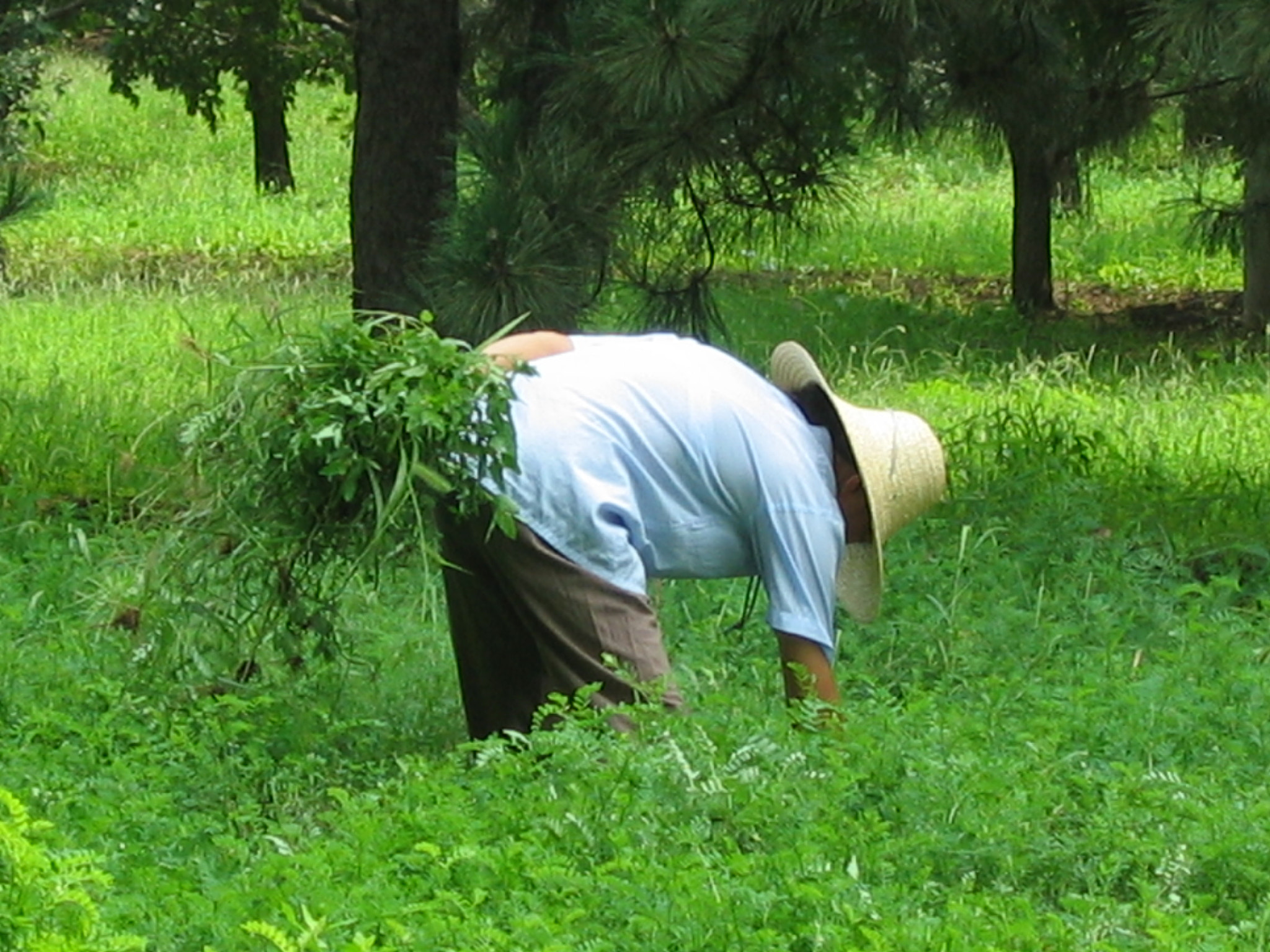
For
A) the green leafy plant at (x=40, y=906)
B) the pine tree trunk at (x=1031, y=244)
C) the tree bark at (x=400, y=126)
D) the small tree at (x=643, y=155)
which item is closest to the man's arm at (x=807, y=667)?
the green leafy plant at (x=40, y=906)

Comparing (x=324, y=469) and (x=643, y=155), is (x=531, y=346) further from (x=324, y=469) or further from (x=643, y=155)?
(x=643, y=155)

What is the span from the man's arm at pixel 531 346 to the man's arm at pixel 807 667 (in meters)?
0.78

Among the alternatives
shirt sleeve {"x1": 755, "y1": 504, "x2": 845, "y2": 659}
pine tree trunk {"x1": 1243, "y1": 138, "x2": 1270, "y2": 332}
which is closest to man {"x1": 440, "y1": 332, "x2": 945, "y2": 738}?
shirt sleeve {"x1": 755, "y1": 504, "x2": 845, "y2": 659}

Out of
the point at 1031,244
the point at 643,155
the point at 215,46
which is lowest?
the point at 1031,244

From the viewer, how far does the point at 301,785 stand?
15.3 ft

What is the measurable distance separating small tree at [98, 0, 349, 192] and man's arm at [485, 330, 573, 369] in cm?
897

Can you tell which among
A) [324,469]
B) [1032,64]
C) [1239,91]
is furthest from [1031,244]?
[324,469]

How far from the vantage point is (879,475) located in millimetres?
4629

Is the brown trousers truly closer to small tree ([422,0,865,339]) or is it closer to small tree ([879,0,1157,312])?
small tree ([422,0,865,339])

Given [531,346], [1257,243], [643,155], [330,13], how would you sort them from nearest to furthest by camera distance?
1. [531,346]
2. [643,155]
3. [330,13]
4. [1257,243]

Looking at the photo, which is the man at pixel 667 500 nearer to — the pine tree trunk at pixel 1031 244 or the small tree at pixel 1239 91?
the small tree at pixel 1239 91

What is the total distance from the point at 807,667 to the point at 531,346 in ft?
2.95

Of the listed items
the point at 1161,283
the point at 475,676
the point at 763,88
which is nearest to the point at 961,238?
the point at 1161,283

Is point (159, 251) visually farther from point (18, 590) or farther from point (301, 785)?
point (301, 785)
